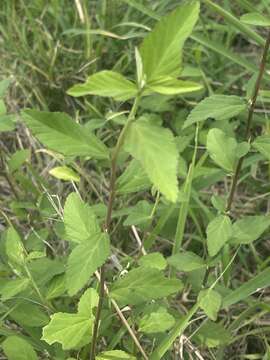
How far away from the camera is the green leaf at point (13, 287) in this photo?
1062mm

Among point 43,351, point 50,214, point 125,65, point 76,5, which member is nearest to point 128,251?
point 50,214

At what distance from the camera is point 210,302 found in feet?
3.61

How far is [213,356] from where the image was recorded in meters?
1.25

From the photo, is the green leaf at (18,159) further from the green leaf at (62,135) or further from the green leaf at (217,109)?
the green leaf at (62,135)

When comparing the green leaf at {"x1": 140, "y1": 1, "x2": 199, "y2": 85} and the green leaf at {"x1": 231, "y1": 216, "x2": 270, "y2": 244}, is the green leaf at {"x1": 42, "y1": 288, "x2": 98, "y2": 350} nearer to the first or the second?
the green leaf at {"x1": 231, "y1": 216, "x2": 270, "y2": 244}

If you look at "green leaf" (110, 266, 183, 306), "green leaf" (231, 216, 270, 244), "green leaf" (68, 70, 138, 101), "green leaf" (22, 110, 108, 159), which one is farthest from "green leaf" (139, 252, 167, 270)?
"green leaf" (68, 70, 138, 101)

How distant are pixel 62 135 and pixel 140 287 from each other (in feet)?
0.97

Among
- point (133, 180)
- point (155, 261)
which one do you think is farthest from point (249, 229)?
Result: point (133, 180)

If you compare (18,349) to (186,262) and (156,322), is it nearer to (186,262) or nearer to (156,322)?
(156,322)

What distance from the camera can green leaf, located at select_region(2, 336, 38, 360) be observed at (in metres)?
1.06

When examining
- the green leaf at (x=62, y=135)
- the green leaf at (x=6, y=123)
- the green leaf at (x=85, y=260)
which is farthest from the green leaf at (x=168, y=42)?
the green leaf at (x=6, y=123)

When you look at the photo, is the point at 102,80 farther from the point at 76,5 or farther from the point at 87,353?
the point at 76,5

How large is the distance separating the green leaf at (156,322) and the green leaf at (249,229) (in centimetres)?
21

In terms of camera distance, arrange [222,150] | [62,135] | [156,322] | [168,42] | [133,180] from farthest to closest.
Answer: [222,150], [156,322], [133,180], [62,135], [168,42]
